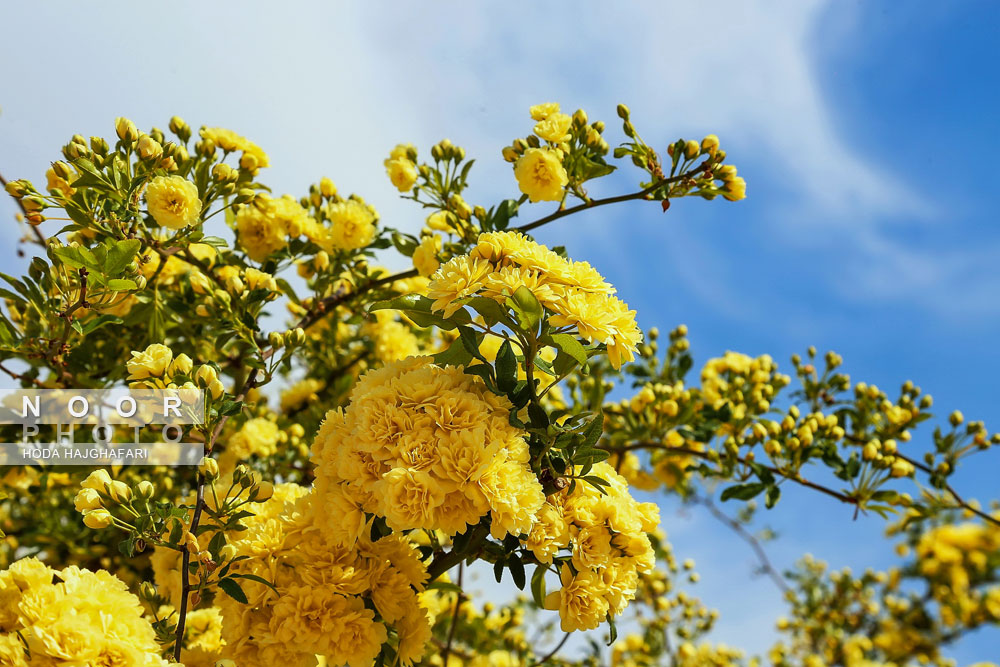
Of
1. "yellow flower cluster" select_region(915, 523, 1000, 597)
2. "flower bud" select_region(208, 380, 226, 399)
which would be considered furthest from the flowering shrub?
"yellow flower cluster" select_region(915, 523, 1000, 597)

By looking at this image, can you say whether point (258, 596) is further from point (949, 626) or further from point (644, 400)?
point (949, 626)

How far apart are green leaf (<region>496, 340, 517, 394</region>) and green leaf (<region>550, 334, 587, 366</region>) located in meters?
0.10

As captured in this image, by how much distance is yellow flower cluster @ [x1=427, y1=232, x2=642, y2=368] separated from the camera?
1.19 meters

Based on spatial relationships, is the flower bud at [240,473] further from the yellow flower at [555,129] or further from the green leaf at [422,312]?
the yellow flower at [555,129]

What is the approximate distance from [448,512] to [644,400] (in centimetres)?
159

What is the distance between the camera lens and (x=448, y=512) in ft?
3.84

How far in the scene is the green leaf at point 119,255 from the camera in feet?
5.14

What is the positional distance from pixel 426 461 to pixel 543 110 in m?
1.36

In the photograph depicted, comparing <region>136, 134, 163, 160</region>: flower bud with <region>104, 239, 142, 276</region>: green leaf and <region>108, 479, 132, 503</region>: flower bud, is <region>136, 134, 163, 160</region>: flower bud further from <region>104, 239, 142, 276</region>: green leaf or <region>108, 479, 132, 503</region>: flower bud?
<region>108, 479, 132, 503</region>: flower bud

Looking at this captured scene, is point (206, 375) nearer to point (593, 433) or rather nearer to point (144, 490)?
point (144, 490)

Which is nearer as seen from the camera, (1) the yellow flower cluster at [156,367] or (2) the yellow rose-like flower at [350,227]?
(1) the yellow flower cluster at [156,367]

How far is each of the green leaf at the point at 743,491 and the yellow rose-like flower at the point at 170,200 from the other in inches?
70.7

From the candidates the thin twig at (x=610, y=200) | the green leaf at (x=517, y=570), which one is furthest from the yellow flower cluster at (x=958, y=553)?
the green leaf at (x=517, y=570)

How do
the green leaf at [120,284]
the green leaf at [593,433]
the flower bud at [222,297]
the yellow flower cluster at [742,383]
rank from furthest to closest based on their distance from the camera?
the yellow flower cluster at [742,383] < the flower bud at [222,297] < the green leaf at [120,284] < the green leaf at [593,433]
